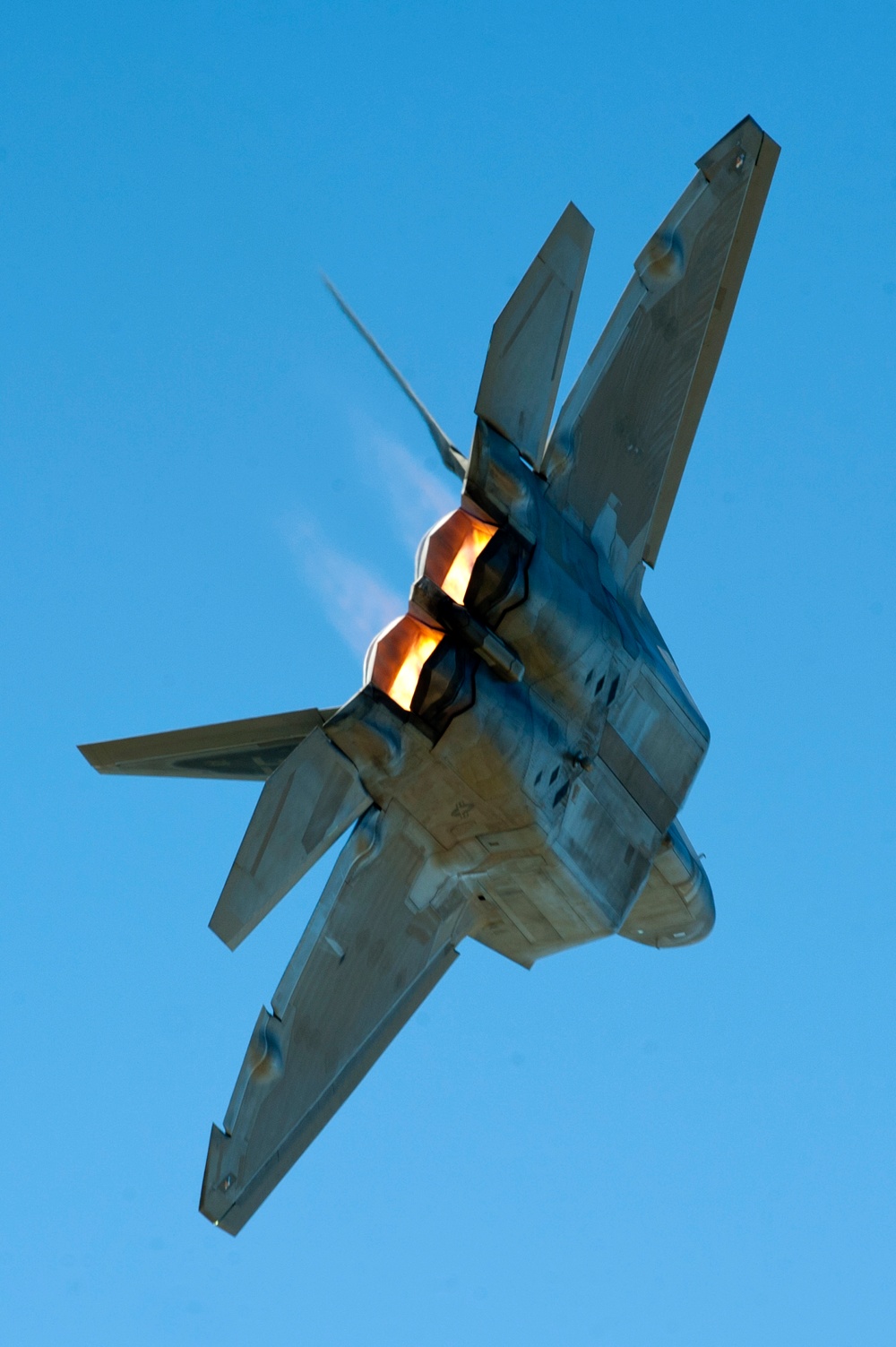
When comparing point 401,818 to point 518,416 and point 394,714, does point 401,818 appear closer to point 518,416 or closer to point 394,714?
point 394,714

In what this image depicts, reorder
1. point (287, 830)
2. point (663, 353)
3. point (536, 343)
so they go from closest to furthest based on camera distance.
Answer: point (287, 830) < point (536, 343) < point (663, 353)

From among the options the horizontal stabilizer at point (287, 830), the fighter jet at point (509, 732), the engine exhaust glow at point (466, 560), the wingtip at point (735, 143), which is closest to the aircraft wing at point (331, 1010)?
the fighter jet at point (509, 732)

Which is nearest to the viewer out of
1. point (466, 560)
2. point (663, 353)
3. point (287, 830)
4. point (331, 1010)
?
point (287, 830)

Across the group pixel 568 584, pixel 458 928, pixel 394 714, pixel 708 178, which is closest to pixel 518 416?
pixel 568 584

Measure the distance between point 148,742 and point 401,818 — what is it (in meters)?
2.68

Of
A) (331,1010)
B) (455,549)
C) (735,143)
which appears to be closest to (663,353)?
(735,143)

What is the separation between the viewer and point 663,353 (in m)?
18.5

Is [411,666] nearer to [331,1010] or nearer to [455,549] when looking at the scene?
[455,549]

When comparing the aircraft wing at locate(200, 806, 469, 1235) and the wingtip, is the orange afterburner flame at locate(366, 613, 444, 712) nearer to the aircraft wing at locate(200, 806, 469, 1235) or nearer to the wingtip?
the aircraft wing at locate(200, 806, 469, 1235)

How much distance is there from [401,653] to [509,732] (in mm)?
1228

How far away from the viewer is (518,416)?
16.2 meters

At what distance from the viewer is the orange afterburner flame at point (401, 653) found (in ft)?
52.2

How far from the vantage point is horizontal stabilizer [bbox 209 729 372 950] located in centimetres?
1536

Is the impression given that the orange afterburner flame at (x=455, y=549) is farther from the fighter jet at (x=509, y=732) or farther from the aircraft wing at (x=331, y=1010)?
the aircraft wing at (x=331, y=1010)
